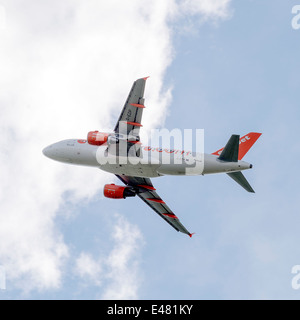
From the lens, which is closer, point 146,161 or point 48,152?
point 146,161

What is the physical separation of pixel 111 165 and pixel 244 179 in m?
12.6

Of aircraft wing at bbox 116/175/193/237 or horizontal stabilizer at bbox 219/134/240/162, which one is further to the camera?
aircraft wing at bbox 116/175/193/237

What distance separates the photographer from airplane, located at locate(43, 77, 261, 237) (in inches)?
1670

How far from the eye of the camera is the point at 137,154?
4484cm

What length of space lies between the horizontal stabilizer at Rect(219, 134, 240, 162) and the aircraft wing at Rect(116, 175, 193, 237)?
10.8m

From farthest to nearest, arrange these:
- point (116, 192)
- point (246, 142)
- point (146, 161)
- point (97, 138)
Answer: point (116, 192) → point (246, 142) → point (146, 161) → point (97, 138)

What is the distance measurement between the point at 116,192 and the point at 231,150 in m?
14.1

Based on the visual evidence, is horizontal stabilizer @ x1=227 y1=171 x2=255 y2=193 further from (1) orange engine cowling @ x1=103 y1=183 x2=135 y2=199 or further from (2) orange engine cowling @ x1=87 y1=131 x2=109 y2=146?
(2) orange engine cowling @ x1=87 y1=131 x2=109 y2=146

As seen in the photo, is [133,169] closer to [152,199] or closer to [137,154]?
[137,154]

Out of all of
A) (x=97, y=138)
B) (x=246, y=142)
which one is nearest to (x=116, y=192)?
(x=97, y=138)

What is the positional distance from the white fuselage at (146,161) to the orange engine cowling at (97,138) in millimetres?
1526

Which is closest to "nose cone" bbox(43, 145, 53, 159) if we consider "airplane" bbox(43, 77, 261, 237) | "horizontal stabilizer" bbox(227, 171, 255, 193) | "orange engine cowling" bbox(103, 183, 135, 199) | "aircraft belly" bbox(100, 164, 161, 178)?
"airplane" bbox(43, 77, 261, 237)
